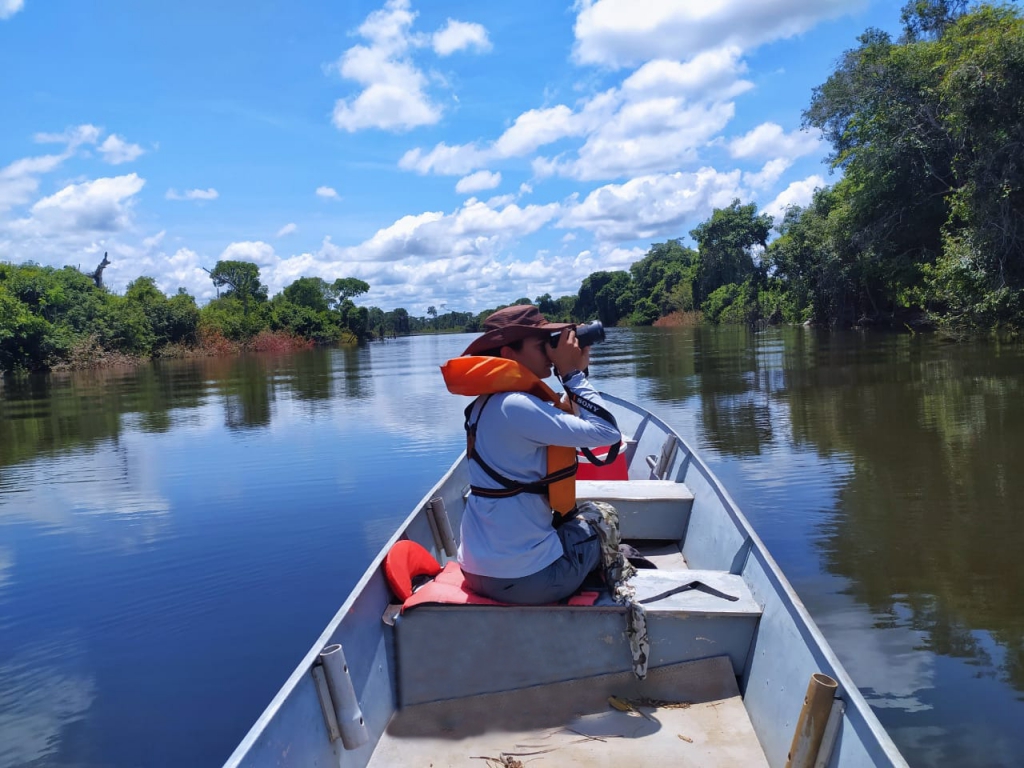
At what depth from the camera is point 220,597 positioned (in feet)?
17.1

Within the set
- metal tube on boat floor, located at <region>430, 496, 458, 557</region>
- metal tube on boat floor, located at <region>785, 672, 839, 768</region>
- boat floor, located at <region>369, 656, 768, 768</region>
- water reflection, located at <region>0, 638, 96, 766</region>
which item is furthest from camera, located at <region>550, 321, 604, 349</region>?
water reflection, located at <region>0, 638, 96, 766</region>

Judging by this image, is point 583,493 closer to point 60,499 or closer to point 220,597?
point 220,597

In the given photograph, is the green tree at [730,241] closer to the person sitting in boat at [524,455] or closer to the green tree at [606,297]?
the green tree at [606,297]

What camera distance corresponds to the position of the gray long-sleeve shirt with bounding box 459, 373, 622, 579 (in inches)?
107

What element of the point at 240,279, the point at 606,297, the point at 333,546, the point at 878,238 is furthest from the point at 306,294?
the point at 333,546

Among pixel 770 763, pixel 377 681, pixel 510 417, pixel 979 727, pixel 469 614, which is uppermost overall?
pixel 510 417

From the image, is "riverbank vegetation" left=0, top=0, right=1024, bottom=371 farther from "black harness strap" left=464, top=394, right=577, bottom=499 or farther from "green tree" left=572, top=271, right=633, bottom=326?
"green tree" left=572, top=271, right=633, bottom=326

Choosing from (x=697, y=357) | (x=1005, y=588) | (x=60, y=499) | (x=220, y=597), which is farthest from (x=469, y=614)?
(x=697, y=357)

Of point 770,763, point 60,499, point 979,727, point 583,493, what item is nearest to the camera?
point 770,763

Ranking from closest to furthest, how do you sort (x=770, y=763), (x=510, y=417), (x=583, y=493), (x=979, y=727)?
(x=770, y=763), (x=510, y=417), (x=979, y=727), (x=583, y=493)

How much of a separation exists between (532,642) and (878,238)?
25.3m

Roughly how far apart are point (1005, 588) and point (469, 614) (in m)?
3.58

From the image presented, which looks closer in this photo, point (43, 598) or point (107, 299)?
point (43, 598)

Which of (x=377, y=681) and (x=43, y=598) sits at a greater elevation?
(x=377, y=681)
